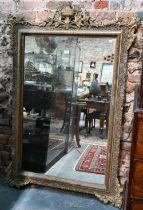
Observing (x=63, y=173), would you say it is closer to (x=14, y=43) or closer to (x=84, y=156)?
(x=84, y=156)

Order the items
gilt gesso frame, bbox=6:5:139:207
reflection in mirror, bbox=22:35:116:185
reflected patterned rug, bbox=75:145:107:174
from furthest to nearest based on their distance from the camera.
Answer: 1. reflected patterned rug, bbox=75:145:107:174
2. reflection in mirror, bbox=22:35:116:185
3. gilt gesso frame, bbox=6:5:139:207

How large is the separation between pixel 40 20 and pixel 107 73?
817 millimetres

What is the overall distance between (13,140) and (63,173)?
61 centimetres

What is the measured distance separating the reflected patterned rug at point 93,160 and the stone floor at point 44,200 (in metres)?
0.26

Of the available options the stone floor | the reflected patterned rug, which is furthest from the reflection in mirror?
the stone floor

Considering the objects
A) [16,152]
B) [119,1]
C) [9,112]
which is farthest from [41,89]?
[119,1]

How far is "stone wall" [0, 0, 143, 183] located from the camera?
8.14 ft

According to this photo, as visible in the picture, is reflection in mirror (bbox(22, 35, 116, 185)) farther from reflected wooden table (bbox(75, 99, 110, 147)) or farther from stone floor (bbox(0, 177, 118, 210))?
stone floor (bbox(0, 177, 118, 210))

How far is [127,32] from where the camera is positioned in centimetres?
243

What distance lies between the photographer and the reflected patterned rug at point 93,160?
2.70 meters

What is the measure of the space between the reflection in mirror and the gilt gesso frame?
6 cm

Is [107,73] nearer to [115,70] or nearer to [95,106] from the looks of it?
[115,70]

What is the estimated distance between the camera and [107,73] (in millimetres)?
2549

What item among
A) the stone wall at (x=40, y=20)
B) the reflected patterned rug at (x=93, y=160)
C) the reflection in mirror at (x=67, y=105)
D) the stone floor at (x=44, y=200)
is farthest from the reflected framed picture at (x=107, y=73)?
the stone floor at (x=44, y=200)
